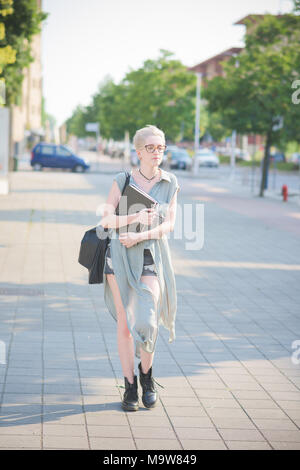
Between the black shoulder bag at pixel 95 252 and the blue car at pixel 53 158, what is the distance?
37.6 m

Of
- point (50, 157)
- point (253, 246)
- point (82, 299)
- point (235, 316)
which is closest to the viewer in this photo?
point (235, 316)

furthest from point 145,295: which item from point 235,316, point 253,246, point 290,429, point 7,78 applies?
point 7,78

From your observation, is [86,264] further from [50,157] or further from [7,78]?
[50,157]

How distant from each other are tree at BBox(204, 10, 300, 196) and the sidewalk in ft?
48.6

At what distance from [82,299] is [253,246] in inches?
244

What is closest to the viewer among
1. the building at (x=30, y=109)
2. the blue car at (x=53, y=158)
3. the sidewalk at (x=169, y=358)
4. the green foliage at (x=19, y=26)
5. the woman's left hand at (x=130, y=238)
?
the sidewalk at (x=169, y=358)

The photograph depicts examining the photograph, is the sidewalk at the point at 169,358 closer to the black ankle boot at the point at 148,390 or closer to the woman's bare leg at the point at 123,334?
the black ankle boot at the point at 148,390

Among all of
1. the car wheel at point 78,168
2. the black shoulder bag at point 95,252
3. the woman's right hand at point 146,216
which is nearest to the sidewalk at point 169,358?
the black shoulder bag at point 95,252

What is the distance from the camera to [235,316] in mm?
7969

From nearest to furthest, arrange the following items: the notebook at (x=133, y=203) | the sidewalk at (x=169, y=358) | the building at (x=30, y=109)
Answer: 1. the sidewalk at (x=169, y=358)
2. the notebook at (x=133, y=203)
3. the building at (x=30, y=109)

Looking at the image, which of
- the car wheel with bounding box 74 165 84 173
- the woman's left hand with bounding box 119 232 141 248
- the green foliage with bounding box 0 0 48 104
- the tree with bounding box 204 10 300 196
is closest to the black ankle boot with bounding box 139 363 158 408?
the woman's left hand with bounding box 119 232 141 248

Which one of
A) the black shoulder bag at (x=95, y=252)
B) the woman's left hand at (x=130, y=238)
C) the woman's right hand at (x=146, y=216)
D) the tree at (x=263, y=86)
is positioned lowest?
the black shoulder bag at (x=95, y=252)

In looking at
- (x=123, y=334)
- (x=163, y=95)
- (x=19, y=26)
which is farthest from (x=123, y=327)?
(x=163, y=95)

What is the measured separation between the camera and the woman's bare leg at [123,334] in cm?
475
